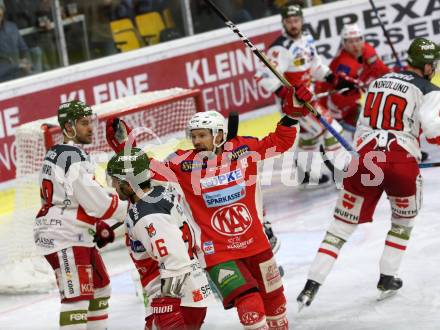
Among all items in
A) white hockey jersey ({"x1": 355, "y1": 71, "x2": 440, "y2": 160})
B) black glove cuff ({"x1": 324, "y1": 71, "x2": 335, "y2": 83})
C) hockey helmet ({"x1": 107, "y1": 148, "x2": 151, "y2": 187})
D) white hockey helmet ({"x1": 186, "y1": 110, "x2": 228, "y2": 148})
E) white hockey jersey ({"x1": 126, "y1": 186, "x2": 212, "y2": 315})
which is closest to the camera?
white hockey jersey ({"x1": 126, "y1": 186, "x2": 212, "y2": 315})

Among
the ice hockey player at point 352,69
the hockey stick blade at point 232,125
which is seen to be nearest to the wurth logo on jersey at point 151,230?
the hockey stick blade at point 232,125

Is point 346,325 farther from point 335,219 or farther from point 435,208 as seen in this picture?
point 435,208

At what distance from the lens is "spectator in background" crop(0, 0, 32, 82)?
31.0 feet

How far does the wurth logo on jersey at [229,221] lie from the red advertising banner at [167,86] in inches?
171

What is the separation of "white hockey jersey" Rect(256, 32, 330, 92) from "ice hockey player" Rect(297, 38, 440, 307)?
8.39 feet

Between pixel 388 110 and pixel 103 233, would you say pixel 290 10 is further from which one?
pixel 103 233

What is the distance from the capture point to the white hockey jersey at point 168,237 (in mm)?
4508

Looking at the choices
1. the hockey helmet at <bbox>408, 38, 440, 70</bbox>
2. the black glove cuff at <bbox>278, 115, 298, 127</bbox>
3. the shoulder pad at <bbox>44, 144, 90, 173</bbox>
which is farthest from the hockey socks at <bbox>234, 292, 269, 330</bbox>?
the hockey helmet at <bbox>408, 38, 440, 70</bbox>

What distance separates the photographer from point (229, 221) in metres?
5.07

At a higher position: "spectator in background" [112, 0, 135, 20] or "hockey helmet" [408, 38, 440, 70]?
"hockey helmet" [408, 38, 440, 70]

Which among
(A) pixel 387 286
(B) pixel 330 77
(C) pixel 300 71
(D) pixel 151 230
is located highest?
(D) pixel 151 230

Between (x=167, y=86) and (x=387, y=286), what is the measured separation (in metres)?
4.77

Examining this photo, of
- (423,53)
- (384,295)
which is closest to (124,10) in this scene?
(423,53)

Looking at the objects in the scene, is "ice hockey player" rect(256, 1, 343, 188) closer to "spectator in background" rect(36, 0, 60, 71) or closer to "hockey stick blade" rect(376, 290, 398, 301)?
"spectator in background" rect(36, 0, 60, 71)
